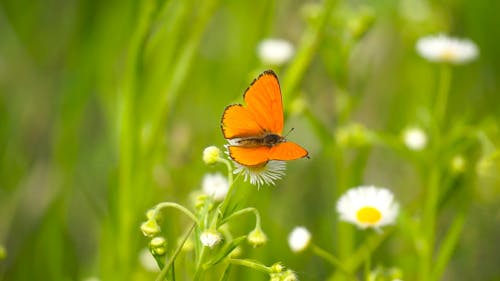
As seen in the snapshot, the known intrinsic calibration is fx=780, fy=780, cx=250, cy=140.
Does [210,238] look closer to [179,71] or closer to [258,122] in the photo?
[258,122]

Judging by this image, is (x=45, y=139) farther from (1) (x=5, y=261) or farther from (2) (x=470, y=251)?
(2) (x=470, y=251)

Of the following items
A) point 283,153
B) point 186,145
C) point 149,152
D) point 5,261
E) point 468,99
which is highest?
point 468,99

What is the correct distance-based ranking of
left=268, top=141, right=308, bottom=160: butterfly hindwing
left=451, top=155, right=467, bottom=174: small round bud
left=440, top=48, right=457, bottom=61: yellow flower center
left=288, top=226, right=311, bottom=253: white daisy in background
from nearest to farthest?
1. left=268, top=141, right=308, bottom=160: butterfly hindwing
2. left=288, top=226, right=311, bottom=253: white daisy in background
3. left=451, top=155, right=467, bottom=174: small round bud
4. left=440, top=48, right=457, bottom=61: yellow flower center

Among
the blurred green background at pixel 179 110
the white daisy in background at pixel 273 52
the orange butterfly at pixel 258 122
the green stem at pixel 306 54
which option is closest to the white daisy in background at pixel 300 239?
the blurred green background at pixel 179 110

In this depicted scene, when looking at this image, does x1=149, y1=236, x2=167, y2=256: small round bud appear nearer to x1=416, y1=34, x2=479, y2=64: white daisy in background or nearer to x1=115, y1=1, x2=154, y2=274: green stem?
x1=115, y1=1, x2=154, y2=274: green stem

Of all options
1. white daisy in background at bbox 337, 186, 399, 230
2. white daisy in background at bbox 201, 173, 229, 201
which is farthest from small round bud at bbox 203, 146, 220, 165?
white daisy in background at bbox 337, 186, 399, 230

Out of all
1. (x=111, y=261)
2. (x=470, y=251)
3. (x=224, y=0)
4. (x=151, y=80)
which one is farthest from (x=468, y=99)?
(x=111, y=261)

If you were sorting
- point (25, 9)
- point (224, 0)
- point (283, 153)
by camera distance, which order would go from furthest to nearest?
point (224, 0) < point (25, 9) < point (283, 153)
